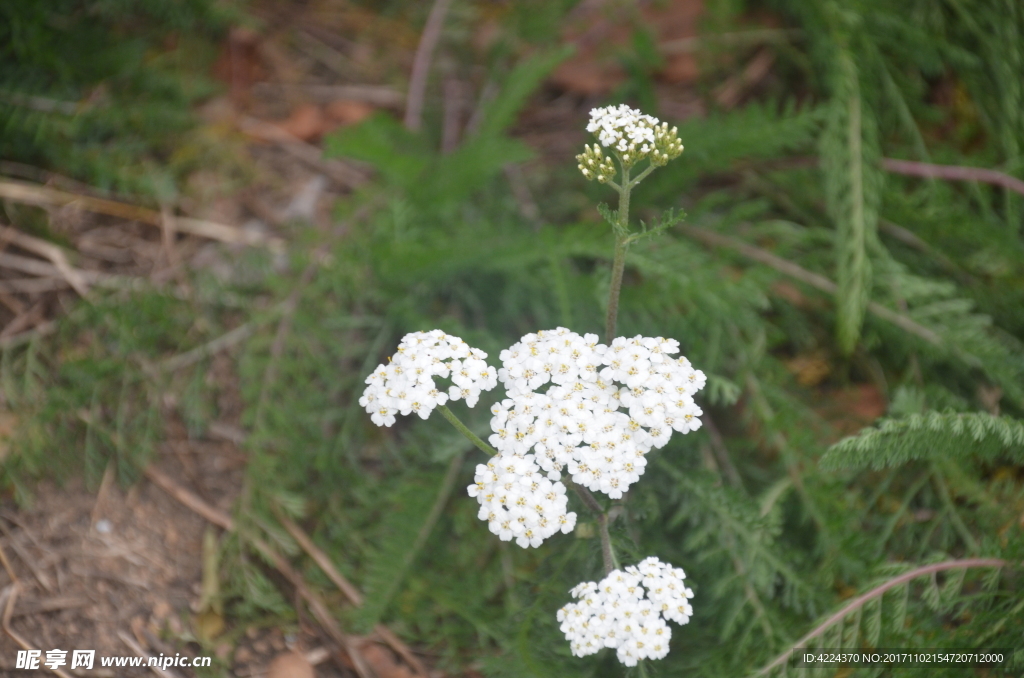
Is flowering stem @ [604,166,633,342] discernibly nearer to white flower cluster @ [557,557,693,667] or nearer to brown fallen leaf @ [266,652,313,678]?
white flower cluster @ [557,557,693,667]

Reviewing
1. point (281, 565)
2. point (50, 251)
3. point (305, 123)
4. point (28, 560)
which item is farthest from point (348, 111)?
point (28, 560)

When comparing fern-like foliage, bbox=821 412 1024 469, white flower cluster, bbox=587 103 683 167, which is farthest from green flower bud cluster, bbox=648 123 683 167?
fern-like foliage, bbox=821 412 1024 469

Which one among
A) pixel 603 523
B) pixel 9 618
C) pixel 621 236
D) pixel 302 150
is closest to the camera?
pixel 621 236

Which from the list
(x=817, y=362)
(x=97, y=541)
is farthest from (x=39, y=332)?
(x=817, y=362)

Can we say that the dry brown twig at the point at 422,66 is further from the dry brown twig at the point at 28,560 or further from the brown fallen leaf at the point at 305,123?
the dry brown twig at the point at 28,560

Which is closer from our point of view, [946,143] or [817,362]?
[817,362]

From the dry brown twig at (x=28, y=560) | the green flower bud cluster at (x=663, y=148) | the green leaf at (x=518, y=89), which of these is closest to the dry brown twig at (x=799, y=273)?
the green leaf at (x=518, y=89)

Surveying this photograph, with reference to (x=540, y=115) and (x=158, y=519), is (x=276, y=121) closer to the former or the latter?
(x=540, y=115)

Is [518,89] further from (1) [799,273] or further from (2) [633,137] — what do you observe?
(2) [633,137]
